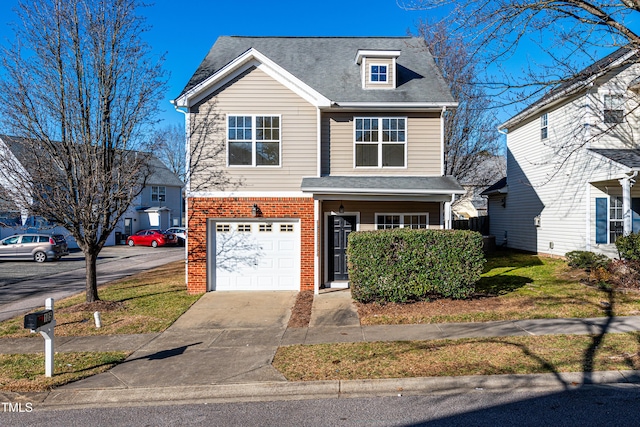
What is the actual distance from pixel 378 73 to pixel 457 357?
31.0ft

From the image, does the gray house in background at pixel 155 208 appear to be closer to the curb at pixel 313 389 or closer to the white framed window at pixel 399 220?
the white framed window at pixel 399 220

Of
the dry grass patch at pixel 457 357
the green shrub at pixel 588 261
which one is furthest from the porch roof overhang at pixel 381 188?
the dry grass patch at pixel 457 357

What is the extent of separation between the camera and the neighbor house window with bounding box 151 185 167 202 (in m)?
42.9

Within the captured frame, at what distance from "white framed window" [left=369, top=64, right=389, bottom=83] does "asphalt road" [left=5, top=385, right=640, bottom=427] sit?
394 inches

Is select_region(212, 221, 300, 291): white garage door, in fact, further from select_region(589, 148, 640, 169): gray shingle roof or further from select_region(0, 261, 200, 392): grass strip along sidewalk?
select_region(589, 148, 640, 169): gray shingle roof

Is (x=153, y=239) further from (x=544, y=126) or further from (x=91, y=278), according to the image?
(x=544, y=126)

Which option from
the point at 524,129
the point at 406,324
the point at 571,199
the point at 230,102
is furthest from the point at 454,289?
the point at 524,129

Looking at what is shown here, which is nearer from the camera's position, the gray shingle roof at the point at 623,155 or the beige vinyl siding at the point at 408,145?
the beige vinyl siding at the point at 408,145

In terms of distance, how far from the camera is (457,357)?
20.9 feet

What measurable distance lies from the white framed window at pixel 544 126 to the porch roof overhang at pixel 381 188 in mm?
7569

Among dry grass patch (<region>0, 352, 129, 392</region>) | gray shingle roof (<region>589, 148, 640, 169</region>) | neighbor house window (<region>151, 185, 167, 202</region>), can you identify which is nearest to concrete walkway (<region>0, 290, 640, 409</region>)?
dry grass patch (<region>0, 352, 129, 392</region>)

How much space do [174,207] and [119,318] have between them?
37.3m

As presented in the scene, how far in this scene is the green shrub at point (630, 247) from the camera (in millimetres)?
11391

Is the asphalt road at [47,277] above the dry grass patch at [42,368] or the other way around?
the other way around
